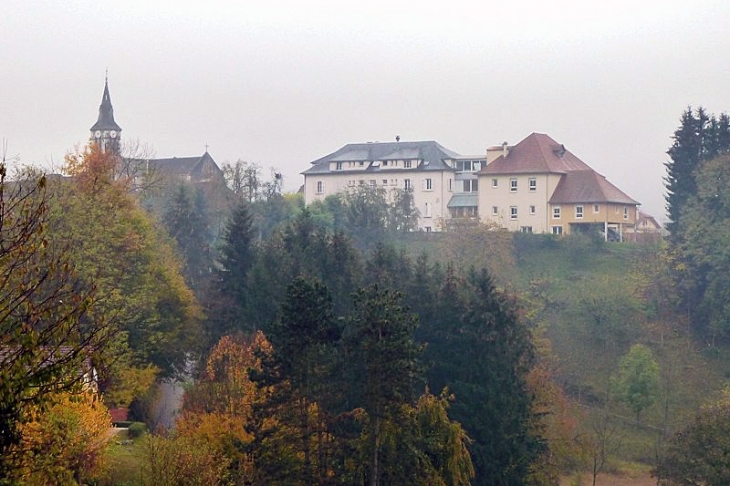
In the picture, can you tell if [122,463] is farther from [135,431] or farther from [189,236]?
[189,236]

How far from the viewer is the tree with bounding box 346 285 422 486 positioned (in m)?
29.0

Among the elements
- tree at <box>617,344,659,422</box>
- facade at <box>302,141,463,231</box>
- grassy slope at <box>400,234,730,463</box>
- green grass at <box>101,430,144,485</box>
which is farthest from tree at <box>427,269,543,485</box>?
facade at <box>302,141,463,231</box>

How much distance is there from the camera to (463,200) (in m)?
83.1

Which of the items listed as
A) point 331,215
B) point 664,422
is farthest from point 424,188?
point 664,422

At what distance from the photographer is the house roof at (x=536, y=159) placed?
77500mm

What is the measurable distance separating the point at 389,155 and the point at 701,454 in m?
55.3

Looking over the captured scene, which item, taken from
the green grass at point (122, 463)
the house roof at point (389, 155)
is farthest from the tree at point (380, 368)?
the house roof at point (389, 155)

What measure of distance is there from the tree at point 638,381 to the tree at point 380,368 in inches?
830

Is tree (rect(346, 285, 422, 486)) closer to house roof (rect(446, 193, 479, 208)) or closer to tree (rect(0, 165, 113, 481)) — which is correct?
tree (rect(0, 165, 113, 481))

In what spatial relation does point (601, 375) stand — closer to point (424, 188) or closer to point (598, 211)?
point (598, 211)

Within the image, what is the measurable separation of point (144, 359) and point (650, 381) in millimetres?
23217

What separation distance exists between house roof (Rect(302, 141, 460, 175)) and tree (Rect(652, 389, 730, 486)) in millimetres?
50001

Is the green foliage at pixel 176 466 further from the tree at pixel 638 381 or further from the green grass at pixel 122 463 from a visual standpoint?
the tree at pixel 638 381

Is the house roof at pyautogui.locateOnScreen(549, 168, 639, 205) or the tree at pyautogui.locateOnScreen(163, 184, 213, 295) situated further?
the house roof at pyautogui.locateOnScreen(549, 168, 639, 205)
